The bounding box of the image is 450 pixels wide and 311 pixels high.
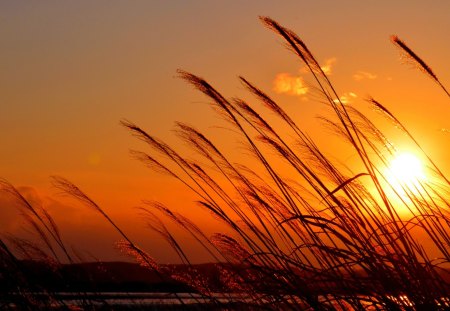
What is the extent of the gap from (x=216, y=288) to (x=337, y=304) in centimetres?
54

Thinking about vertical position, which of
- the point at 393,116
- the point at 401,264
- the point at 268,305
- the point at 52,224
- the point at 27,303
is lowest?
the point at 27,303

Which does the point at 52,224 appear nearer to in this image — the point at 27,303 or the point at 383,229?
the point at 27,303

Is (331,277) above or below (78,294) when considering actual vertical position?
above

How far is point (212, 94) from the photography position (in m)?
2.25

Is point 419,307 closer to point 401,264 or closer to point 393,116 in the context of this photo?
point 401,264

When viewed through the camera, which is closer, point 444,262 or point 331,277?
point 331,277

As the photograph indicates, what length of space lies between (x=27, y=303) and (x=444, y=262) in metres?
1.36

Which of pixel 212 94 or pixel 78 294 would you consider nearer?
pixel 212 94

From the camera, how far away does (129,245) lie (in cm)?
250

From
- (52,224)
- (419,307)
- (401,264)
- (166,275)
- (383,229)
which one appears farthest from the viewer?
(52,224)

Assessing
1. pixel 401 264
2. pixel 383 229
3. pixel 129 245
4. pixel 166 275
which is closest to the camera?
pixel 401 264

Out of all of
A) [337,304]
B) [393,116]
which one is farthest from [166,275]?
[393,116]

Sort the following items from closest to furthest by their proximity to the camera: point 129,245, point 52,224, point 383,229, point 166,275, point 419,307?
point 419,307
point 383,229
point 166,275
point 129,245
point 52,224

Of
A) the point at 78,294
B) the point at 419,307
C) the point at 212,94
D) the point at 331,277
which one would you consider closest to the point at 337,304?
the point at 331,277
